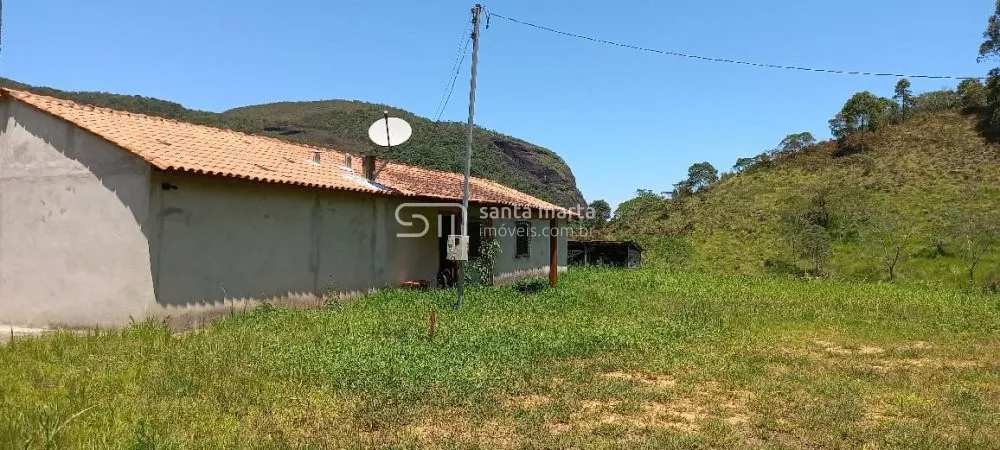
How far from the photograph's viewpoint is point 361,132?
53625mm

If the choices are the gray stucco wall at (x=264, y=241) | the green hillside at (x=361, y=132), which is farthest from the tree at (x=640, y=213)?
the gray stucco wall at (x=264, y=241)

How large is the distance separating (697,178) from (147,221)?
52214 millimetres

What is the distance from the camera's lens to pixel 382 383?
6.66 m

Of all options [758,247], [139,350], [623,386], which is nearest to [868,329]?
[623,386]

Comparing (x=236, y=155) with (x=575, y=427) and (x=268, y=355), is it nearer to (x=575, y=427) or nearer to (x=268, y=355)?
(x=268, y=355)

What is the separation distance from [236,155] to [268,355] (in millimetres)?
5543

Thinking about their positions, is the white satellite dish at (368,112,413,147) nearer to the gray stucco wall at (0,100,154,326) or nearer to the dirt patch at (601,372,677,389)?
the gray stucco wall at (0,100,154,326)

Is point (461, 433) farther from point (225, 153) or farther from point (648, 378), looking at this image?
point (225, 153)

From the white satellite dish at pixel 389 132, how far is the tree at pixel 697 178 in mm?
38640

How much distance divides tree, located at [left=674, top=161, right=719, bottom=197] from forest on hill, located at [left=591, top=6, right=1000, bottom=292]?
0.29 metres

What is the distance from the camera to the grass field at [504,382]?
5.09m

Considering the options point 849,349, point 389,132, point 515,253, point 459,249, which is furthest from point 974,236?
point 389,132

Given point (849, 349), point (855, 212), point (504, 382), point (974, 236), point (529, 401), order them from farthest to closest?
point (855, 212) < point (974, 236) < point (849, 349) < point (504, 382) < point (529, 401)

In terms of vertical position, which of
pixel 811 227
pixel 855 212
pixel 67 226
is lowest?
pixel 67 226
